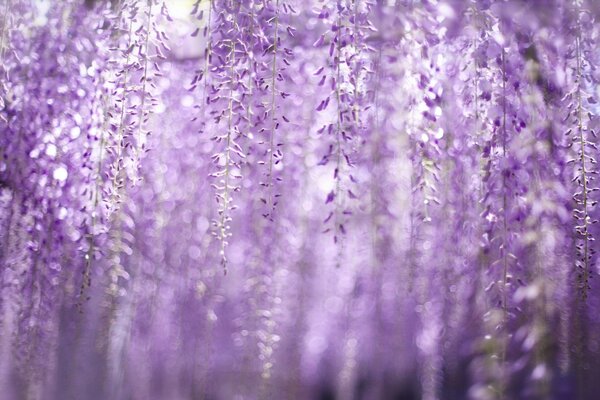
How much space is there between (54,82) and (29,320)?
2.88ft

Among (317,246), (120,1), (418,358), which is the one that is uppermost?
(120,1)

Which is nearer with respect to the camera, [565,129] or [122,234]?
[565,129]

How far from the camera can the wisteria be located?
76.3 inches

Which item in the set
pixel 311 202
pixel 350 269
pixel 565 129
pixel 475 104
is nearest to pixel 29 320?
pixel 311 202

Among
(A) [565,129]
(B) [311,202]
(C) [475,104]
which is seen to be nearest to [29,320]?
(B) [311,202]

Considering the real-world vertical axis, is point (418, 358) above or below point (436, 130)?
below

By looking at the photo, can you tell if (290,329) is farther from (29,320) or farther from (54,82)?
(54,82)

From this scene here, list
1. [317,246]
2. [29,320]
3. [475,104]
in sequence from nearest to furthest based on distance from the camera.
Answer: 1. [475,104]
2. [29,320]
3. [317,246]

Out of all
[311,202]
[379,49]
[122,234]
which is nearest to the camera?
[379,49]

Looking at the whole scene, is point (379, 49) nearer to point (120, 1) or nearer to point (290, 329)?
point (120, 1)

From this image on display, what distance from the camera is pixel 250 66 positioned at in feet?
6.81

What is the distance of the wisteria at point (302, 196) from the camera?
1.94 m

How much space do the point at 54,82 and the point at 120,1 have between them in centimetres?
42

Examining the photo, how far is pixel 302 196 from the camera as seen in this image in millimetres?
3059
